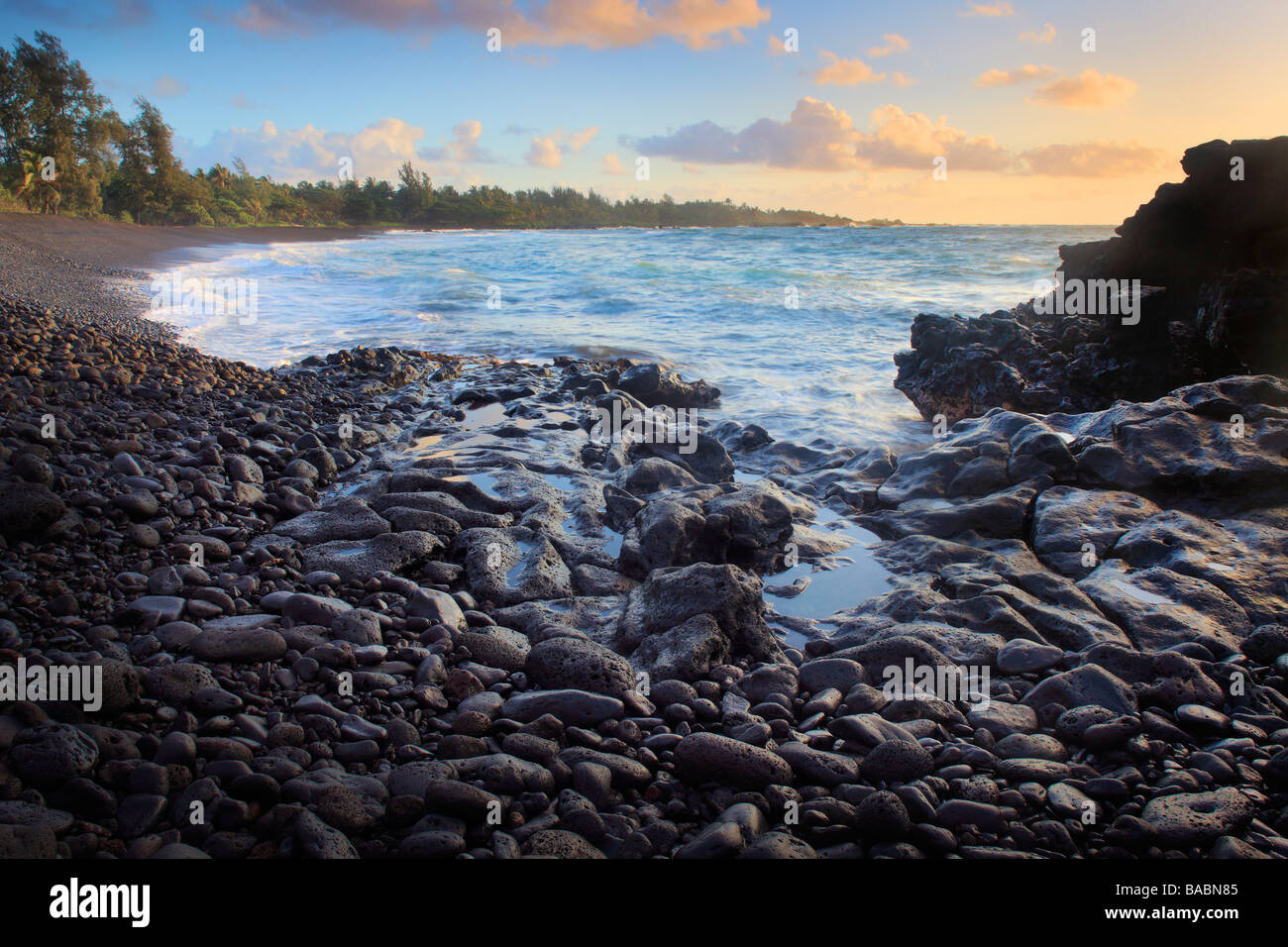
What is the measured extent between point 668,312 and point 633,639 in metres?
15.2

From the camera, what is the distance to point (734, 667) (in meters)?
3.36

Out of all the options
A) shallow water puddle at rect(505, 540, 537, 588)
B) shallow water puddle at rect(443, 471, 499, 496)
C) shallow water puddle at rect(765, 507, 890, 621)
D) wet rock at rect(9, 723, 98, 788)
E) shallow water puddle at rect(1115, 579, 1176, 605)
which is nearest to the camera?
wet rock at rect(9, 723, 98, 788)

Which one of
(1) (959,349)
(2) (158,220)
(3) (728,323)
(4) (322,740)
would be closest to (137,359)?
(4) (322,740)

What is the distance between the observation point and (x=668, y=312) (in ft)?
58.9

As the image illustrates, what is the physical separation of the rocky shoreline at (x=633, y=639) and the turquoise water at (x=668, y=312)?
11.1ft

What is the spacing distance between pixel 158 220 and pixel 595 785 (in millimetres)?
51229

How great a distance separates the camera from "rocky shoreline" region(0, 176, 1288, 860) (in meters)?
2.28

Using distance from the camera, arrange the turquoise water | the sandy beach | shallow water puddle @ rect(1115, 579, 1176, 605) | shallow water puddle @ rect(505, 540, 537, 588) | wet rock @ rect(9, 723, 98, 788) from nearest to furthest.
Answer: wet rock @ rect(9, 723, 98, 788) < shallow water puddle @ rect(1115, 579, 1176, 605) < shallow water puddle @ rect(505, 540, 537, 588) < the turquoise water < the sandy beach

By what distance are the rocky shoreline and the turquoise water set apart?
337 cm

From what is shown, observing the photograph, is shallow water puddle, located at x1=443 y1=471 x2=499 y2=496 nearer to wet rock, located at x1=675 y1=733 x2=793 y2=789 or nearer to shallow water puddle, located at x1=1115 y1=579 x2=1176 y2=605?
wet rock, located at x1=675 y1=733 x2=793 y2=789

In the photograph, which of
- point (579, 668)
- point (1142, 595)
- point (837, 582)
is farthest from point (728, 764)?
point (1142, 595)

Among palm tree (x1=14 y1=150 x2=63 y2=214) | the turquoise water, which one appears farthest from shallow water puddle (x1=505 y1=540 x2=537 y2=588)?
palm tree (x1=14 y1=150 x2=63 y2=214)

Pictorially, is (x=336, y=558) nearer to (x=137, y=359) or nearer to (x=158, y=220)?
(x=137, y=359)
